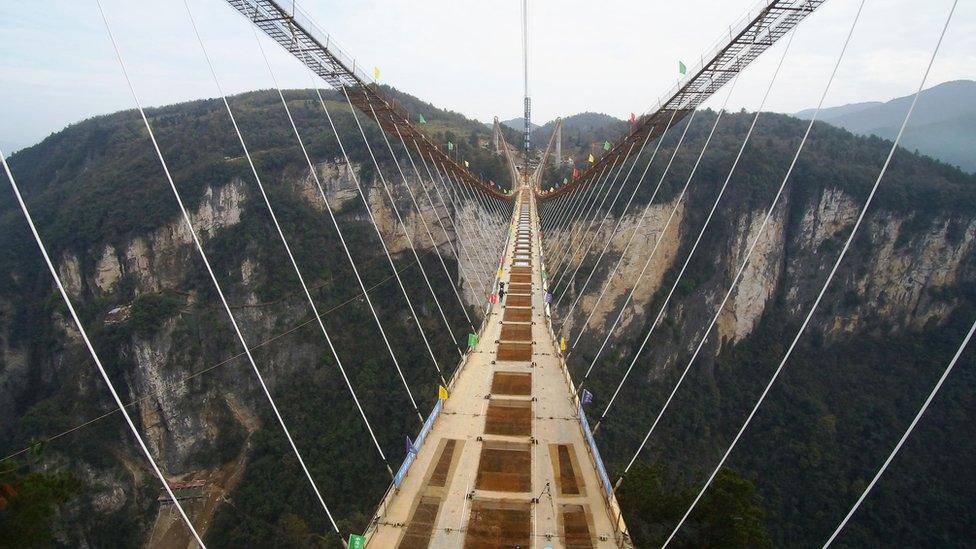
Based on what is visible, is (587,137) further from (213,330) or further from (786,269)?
(213,330)

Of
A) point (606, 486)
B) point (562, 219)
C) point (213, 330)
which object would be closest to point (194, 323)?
point (213, 330)

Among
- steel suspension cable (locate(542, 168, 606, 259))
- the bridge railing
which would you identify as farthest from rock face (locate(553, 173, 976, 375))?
the bridge railing

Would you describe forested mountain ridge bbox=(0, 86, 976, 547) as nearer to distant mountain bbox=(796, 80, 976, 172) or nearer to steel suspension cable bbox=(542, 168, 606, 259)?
steel suspension cable bbox=(542, 168, 606, 259)

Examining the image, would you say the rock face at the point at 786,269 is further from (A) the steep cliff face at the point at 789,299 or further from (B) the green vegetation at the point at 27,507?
(B) the green vegetation at the point at 27,507

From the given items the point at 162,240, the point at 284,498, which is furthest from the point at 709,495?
the point at 162,240

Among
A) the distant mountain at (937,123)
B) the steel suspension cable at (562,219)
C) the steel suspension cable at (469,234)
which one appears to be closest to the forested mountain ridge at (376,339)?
the steel suspension cable at (469,234)

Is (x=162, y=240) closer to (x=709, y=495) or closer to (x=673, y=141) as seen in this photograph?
(x=709, y=495)
